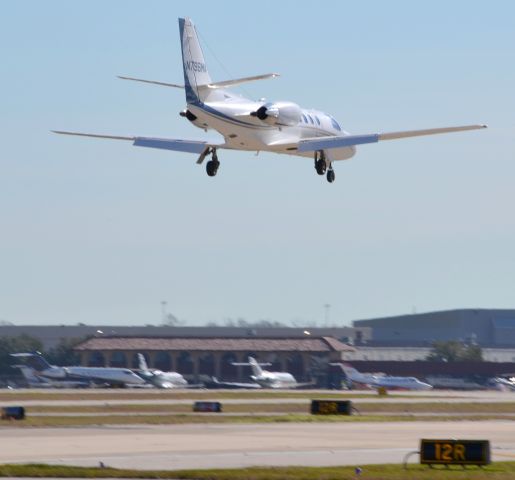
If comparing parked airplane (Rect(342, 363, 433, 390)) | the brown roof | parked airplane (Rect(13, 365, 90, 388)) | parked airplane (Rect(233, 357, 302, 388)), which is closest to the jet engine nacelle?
parked airplane (Rect(342, 363, 433, 390))

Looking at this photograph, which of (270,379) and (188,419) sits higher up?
(270,379)

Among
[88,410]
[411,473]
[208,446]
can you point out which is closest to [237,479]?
[411,473]

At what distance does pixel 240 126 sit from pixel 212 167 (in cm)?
365

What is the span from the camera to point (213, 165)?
69.2 m

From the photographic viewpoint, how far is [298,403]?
102 m

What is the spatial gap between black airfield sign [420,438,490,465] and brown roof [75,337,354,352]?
131 meters

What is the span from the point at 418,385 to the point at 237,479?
113646 mm

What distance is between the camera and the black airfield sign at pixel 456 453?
46.7 metres

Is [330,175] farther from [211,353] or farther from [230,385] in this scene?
[211,353]

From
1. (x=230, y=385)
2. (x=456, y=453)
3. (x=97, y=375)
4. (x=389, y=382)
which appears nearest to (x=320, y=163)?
(x=456, y=453)

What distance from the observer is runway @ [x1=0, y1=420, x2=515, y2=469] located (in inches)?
1965

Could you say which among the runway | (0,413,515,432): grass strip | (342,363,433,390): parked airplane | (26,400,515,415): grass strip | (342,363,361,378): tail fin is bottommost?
the runway

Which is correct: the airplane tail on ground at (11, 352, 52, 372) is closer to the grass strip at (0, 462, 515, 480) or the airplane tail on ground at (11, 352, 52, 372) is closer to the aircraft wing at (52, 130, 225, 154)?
the aircraft wing at (52, 130, 225, 154)

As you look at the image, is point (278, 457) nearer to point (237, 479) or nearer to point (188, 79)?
point (237, 479)
